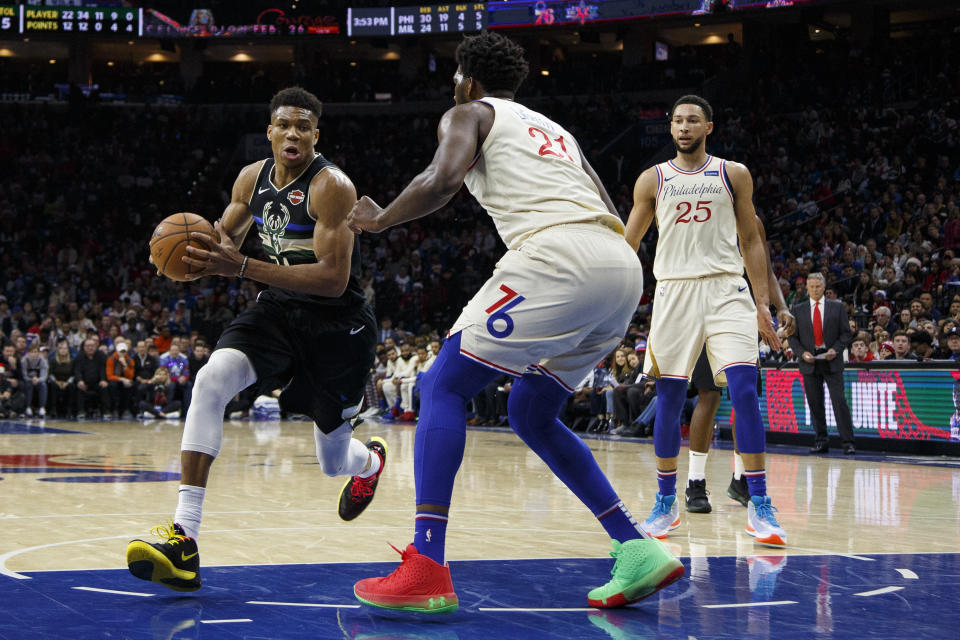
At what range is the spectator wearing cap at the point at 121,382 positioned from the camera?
55.7ft

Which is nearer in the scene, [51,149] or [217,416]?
[217,416]

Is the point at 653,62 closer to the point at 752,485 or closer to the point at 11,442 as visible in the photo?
the point at 11,442

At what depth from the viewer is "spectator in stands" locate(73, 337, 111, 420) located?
16.8 m

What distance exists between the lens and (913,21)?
26.0 metres

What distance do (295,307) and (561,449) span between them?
4.34 feet

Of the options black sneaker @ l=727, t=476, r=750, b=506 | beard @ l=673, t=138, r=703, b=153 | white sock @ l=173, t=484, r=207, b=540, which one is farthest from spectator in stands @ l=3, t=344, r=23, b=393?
white sock @ l=173, t=484, r=207, b=540

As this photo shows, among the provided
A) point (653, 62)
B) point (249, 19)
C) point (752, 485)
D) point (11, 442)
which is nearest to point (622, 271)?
point (752, 485)

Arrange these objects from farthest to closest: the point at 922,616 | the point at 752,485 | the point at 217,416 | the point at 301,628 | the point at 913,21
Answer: the point at 913,21 → the point at 752,485 → the point at 217,416 → the point at 922,616 → the point at 301,628

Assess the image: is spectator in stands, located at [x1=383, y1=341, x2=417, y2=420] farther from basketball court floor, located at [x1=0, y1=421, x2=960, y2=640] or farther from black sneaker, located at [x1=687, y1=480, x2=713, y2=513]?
black sneaker, located at [x1=687, y1=480, x2=713, y2=513]

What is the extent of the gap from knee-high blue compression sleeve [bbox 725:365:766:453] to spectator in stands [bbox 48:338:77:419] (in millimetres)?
13977

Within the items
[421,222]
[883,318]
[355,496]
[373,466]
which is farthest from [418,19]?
[355,496]

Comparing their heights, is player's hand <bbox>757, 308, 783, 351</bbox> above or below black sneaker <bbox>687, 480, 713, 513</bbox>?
above

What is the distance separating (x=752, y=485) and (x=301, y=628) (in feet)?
8.54

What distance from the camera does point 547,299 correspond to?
10.7ft
